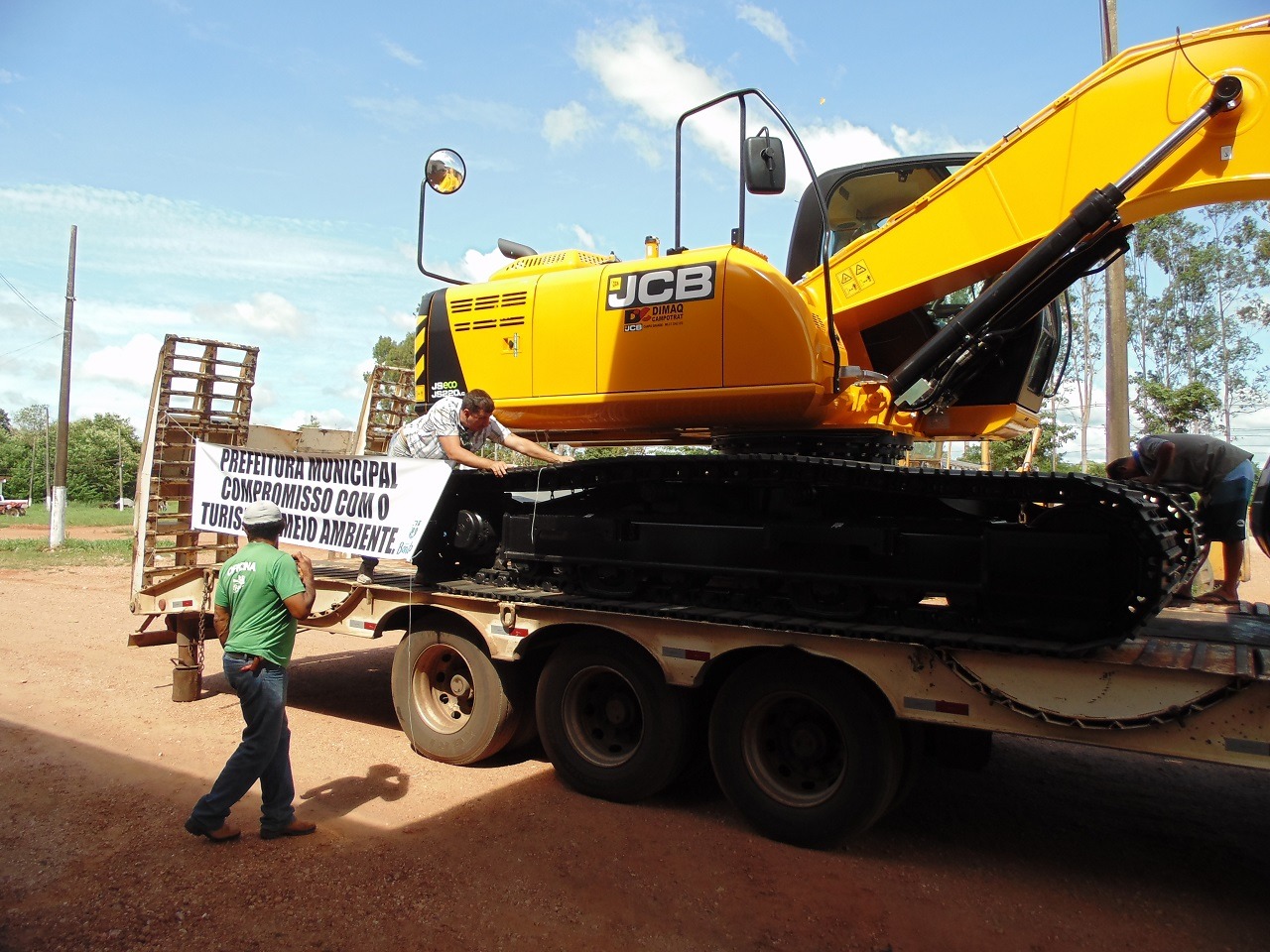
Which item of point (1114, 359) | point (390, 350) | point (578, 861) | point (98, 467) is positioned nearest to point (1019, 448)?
point (1114, 359)

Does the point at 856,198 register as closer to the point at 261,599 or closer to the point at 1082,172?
the point at 1082,172

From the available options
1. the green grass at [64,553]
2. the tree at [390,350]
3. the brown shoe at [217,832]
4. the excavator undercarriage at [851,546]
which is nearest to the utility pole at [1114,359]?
the excavator undercarriage at [851,546]

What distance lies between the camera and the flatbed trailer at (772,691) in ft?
13.2

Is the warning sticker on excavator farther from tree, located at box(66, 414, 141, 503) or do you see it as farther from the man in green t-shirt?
tree, located at box(66, 414, 141, 503)

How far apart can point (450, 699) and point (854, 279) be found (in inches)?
150

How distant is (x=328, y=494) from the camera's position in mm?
6695

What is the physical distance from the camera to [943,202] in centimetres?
526

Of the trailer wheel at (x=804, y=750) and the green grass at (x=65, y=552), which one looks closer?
the trailer wheel at (x=804, y=750)

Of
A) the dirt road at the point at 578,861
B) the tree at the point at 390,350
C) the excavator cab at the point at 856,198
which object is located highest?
the tree at the point at 390,350

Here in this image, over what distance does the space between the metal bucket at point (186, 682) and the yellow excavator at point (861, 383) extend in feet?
9.04

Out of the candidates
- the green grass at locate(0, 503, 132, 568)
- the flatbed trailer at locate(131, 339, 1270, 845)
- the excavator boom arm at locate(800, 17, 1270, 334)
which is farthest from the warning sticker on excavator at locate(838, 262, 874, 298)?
the green grass at locate(0, 503, 132, 568)

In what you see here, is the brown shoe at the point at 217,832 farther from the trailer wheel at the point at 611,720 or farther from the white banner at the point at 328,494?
the white banner at the point at 328,494

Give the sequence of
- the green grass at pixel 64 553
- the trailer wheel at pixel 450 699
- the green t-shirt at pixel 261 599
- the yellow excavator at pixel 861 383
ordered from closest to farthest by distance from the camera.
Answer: the yellow excavator at pixel 861 383 → the green t-shirt at pixel 261 599 → the trailer wheel at pixel 450 699 → the green grass at pixel 64 553

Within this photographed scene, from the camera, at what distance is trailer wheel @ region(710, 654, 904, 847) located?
183 inches
